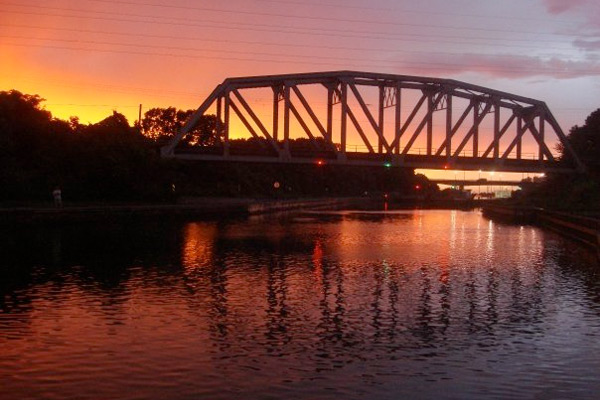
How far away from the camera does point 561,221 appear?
186ft

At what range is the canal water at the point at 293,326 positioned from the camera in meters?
11.7

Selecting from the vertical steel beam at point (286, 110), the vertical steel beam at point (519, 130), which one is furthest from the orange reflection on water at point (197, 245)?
the vertical steel beam at point (519, 130)

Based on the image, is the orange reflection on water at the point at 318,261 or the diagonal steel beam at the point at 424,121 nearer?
the orange reflection on water at the point at 318,261

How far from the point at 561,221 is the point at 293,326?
45.3 metres

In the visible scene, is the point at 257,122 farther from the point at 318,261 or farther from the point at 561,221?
the point at 318,261

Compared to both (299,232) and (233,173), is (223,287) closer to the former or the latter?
(299,232)

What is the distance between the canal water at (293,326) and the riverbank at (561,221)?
10456 millimetres

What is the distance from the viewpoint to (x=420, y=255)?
111 feet

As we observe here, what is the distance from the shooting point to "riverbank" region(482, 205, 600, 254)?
137 ft

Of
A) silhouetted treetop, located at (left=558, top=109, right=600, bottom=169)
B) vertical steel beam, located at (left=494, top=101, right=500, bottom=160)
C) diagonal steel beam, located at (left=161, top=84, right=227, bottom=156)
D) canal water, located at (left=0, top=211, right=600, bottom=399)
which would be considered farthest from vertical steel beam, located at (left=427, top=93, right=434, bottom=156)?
canal water, located at (left=0, top=211, right=600, bottom=399)

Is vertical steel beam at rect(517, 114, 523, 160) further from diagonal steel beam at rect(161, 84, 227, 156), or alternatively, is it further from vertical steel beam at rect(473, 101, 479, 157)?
diagonal steel beam at rect(161, 84, 227, 156)

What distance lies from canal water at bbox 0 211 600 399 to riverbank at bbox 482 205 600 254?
10.5 meters

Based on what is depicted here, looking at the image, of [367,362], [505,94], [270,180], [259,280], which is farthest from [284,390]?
[270,180]

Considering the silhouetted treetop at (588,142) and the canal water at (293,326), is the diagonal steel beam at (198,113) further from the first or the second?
the canal water at (293,326)
